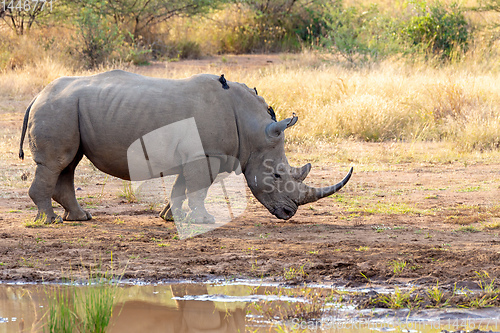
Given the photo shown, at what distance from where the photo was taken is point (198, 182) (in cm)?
648

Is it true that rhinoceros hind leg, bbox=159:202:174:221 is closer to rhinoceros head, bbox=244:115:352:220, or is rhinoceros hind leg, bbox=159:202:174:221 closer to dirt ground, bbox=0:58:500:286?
dirt ground, bbox=0:58:500:286

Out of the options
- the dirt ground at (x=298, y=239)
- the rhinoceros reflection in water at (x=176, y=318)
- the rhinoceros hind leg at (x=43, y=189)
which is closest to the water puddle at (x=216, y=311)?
the rhinoceros reflection in water at (x=176, y=318)

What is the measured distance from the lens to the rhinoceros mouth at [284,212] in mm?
6685

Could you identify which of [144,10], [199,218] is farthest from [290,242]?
[144,10]

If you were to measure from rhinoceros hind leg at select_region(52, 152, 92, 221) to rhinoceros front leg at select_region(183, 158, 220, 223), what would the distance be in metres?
1.11

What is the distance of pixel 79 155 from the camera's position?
666 centimetres

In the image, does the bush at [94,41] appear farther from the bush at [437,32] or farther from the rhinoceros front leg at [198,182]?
the rhinoceros front leg at [198,182]

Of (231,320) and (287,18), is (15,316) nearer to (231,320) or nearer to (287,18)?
(231,320)

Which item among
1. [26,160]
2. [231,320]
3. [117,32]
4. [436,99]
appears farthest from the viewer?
[117,32]

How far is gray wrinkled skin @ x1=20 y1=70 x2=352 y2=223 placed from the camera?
639 cm

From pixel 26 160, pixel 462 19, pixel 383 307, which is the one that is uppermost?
pixel 462 19

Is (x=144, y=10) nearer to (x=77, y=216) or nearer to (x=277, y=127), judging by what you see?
(x=77, y=216)

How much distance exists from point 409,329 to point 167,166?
3.06m

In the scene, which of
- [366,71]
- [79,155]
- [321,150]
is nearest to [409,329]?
[79,155]
